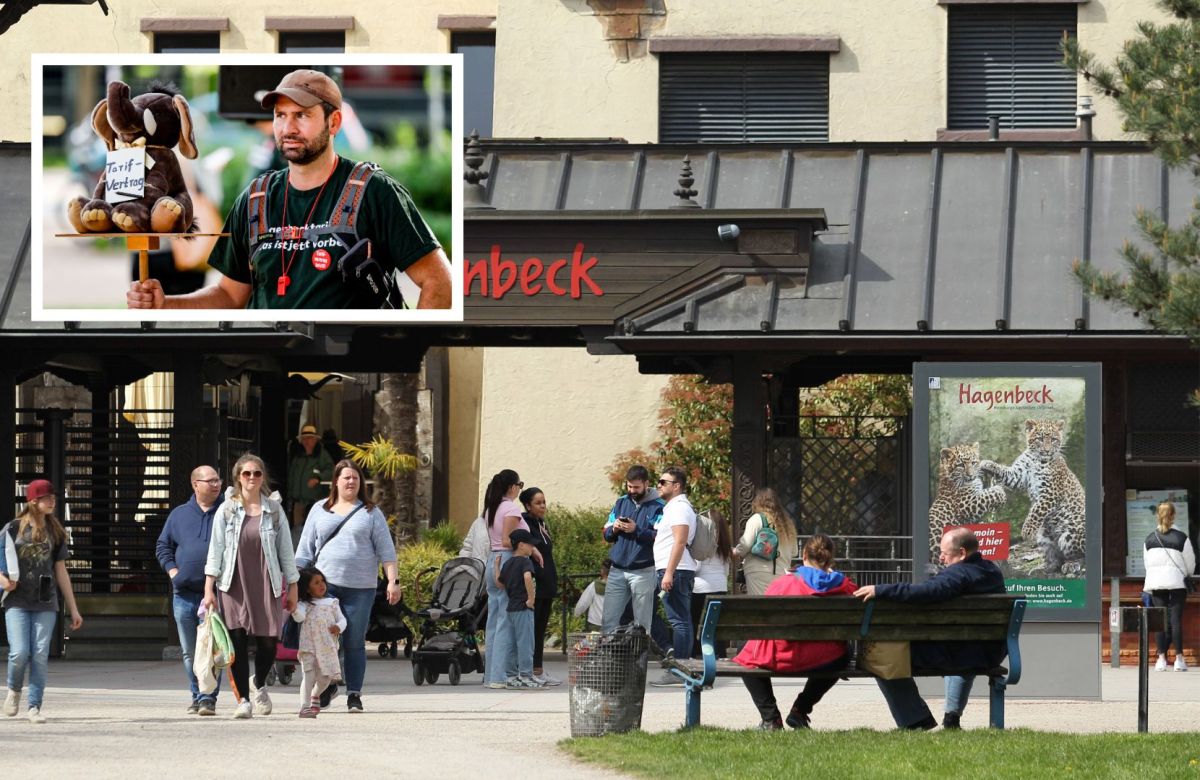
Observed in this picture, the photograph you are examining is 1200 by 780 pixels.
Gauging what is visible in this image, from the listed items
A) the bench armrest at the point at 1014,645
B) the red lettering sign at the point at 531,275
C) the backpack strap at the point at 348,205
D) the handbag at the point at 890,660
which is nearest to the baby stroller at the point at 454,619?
the red lettering sign at the point at 531,275

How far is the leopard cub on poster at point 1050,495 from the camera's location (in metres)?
15.5

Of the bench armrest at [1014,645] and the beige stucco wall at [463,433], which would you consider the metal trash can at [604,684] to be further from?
the beige stucco wall at [463,433]

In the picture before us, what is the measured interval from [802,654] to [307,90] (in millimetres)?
5619

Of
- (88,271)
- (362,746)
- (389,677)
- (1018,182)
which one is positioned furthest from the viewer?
(1018,182)

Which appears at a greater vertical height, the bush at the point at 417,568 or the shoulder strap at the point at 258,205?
the shoulder strap at the point at 258,205

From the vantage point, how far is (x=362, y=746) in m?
12.1

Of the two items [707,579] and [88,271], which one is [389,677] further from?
[88,271]

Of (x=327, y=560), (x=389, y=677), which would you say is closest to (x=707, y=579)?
(x=389, y=677)

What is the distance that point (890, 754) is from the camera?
1121 cm

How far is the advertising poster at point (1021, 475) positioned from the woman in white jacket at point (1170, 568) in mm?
3642

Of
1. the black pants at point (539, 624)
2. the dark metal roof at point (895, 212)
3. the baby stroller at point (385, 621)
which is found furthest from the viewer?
the dark metal roof at point (895, 212)

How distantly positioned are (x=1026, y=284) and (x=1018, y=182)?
137 cm

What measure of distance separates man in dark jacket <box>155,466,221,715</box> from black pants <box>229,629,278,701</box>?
0.31 metres

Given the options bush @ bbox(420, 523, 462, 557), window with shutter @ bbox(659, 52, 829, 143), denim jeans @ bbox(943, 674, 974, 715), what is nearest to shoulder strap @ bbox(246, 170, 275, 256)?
denim jeans @ bbox(943, 674, 974, 715)
